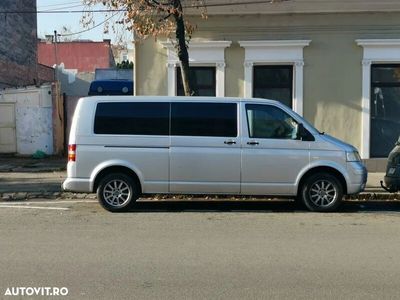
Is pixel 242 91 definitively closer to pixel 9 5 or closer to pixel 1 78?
pixel 1 78

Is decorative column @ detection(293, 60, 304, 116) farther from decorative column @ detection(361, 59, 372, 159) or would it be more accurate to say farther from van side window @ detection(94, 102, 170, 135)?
van side window @ detection(94, 102, 170, 135)

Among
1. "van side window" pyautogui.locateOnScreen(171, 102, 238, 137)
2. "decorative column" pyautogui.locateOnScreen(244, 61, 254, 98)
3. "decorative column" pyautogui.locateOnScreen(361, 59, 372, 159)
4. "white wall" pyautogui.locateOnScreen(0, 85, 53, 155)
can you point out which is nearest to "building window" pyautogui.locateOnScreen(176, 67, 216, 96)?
"decorative column" pyautogui.locateOnScreen(244, 61, 254, 98)

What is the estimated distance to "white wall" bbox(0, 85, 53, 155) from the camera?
811 inches

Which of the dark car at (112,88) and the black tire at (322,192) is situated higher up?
the dark car at (112,88)

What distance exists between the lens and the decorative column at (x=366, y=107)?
15.0 metres

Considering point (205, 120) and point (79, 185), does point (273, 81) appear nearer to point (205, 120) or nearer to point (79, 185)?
point (205, 120)

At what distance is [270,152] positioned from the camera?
10203 millimetres

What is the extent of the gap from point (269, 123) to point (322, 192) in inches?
60.7

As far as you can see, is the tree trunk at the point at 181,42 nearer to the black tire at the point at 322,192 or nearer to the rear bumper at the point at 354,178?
the black tire at the point at 322,192

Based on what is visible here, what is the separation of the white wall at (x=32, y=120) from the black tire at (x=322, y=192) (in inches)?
498

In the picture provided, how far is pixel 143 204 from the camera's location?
11352mm

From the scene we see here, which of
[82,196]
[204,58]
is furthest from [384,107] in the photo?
[82,196]

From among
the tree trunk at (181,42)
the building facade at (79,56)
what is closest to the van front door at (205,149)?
the tree trunk at (181,42)

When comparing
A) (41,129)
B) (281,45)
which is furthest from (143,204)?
(41,129)
